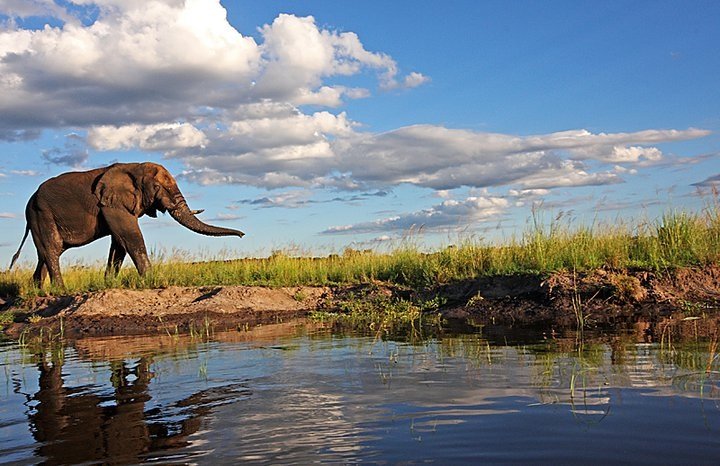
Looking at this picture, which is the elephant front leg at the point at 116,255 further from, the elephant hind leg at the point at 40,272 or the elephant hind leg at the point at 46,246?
the elephant hind leg at the point at 40,272

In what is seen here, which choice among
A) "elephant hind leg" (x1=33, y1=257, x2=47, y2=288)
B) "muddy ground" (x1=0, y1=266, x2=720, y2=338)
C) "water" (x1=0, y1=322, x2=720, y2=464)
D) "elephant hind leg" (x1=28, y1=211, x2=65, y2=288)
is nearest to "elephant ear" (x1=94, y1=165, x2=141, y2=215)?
"elephant hind leg" (x1=28, y1=211, x2=65, y2=288)

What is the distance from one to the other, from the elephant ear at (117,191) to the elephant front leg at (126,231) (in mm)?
151

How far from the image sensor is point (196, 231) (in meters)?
15.2

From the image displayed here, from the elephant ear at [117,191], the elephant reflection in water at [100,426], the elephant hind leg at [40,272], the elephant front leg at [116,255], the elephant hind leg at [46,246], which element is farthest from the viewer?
the elephant front leg at [116,255]

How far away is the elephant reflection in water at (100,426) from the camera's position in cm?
329

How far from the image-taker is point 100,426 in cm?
384

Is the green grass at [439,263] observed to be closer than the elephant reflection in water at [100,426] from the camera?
No

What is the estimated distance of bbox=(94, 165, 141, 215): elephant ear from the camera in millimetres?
14117

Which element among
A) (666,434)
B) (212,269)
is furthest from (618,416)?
(212,269)

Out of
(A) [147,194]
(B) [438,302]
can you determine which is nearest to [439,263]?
(B) [438,302]

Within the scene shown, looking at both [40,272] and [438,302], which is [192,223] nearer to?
[40,272]

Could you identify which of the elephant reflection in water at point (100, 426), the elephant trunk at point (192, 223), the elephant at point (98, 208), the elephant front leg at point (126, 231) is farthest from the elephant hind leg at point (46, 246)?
the elephant reflection in water at point (100, 426)

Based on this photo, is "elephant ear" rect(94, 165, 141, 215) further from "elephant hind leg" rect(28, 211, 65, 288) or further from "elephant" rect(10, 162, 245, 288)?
"elephant hind leg" rect(28, 211, 65, 288)

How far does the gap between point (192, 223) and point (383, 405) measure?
468 inches
